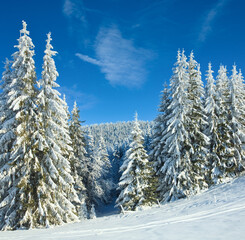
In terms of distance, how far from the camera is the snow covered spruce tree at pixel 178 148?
22.8m

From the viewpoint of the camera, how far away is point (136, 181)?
2302 centimetres

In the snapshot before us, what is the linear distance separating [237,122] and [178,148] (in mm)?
10260

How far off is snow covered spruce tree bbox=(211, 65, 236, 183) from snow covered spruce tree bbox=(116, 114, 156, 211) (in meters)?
7.94

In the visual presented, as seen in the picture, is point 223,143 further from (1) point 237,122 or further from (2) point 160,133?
(2) point 160,133

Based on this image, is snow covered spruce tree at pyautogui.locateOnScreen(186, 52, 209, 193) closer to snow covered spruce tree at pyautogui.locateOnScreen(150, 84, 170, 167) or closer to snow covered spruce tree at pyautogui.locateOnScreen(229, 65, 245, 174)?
snow covered spruce tree at pyautogui.locateOnScreen(150, 84, 170, 167)

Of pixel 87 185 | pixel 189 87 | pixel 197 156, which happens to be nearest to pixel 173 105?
pixel 189 87

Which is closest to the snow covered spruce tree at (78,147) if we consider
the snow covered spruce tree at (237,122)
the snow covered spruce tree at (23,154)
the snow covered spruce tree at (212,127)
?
the snow covered spruce tree at (23,154)

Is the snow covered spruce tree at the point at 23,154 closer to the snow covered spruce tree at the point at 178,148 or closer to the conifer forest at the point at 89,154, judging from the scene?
the conifer forest at the point at 89,154

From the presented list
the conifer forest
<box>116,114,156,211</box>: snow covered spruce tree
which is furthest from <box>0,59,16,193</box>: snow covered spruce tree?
<box>116,114,156,211</box>: snow covered spruce tree

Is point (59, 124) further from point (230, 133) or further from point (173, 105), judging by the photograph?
point (230, 133)

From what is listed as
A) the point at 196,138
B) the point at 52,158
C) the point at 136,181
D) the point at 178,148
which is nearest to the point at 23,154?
the point at 52,158

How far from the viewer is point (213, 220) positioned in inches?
372

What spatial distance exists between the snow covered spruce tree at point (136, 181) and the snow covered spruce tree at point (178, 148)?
75.2 inches

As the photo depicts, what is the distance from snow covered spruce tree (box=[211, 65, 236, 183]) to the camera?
25.1m
